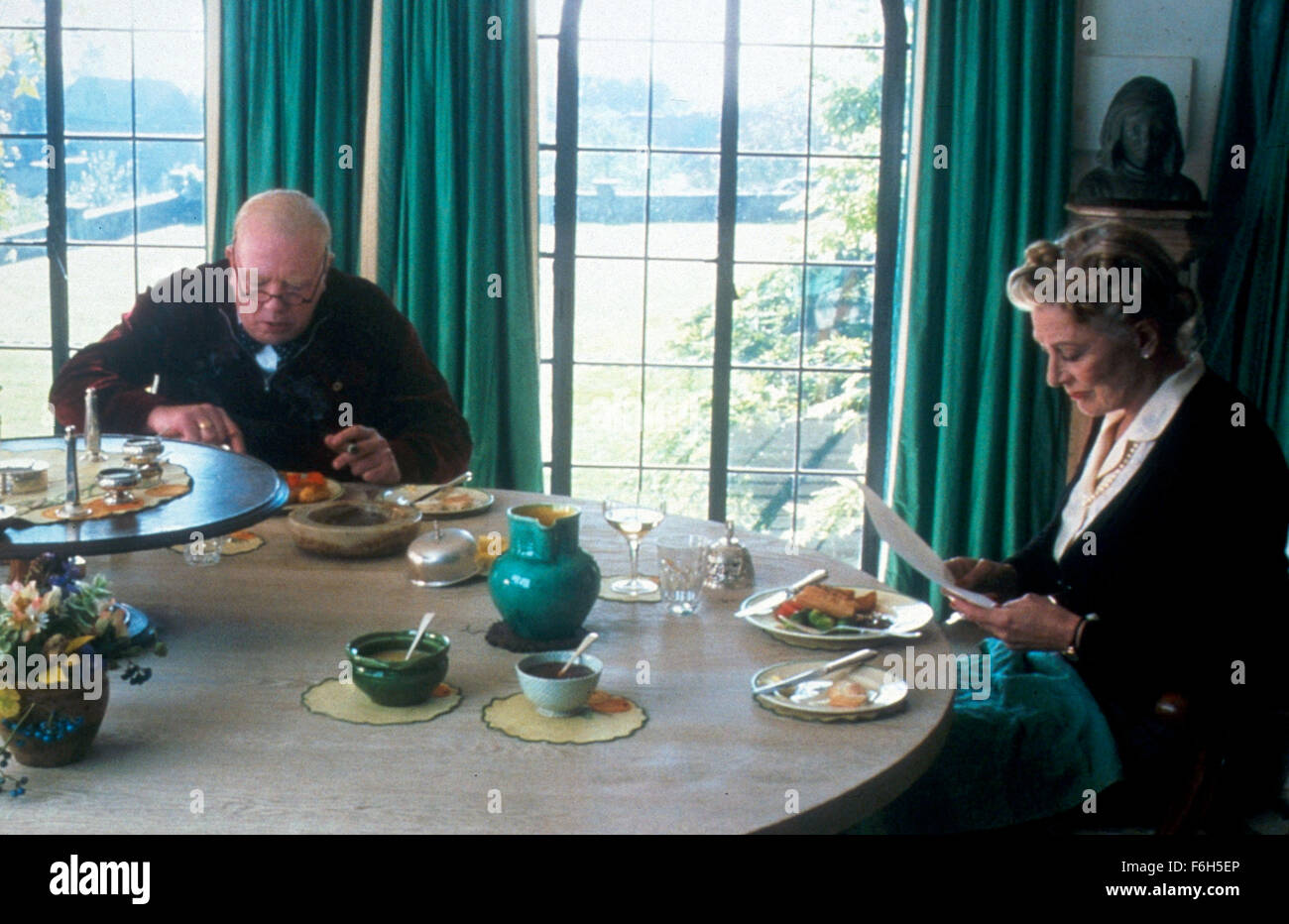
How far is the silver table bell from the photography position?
2232 mm

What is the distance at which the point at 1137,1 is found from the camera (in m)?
4.23

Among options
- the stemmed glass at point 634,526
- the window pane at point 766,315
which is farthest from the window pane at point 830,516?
the stemmed glass at point 634,526

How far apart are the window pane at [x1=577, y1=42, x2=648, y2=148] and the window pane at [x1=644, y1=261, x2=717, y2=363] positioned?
44 centimetres

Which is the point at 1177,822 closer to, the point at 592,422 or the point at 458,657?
the point at 458,657

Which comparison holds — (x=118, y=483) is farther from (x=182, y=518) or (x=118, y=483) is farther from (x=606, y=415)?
(x=606, y=415)

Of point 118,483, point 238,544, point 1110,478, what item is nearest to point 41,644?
point 118,483

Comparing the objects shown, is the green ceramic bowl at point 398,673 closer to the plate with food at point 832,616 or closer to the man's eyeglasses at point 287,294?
the plate with food at point 832,616

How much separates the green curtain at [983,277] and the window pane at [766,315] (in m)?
0.49

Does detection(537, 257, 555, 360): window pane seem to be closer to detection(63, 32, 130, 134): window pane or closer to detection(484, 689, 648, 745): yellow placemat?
detection(63, 32, 130, 134): window pane

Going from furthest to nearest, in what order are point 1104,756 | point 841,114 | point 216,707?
point 841,114, point 1104,756, point 216,707

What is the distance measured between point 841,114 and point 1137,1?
37.6 inches

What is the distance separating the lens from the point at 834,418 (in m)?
4.76

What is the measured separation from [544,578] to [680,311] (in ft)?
9.41

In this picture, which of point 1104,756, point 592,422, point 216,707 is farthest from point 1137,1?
point 216,707
